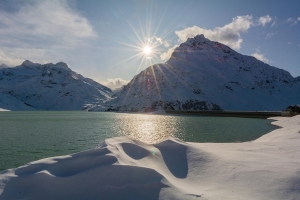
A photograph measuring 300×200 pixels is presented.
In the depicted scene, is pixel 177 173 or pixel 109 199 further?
pixel 177 173

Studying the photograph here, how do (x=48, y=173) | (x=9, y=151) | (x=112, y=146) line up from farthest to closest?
(x=9, y=151)
(x=112, y=146)
(x=48, y=173)

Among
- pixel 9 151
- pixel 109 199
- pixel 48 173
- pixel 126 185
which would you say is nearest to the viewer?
pixel 109 199

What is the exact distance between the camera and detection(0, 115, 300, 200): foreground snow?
713 centimetres

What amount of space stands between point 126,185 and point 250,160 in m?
7.20

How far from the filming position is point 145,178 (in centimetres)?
782

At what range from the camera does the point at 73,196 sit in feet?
22.9

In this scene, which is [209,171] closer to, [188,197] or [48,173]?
[188,197]

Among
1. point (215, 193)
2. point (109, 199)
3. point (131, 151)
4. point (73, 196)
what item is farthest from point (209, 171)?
point (73, 196)

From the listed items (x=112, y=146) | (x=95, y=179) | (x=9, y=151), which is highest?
(x=112, y=146)

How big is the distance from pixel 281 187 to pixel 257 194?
1018 millimetres

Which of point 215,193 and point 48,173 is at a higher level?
point 48,173

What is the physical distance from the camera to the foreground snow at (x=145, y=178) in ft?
23.4

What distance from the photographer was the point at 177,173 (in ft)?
31.1

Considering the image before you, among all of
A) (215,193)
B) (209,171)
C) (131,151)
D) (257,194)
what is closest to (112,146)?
(131,151)
